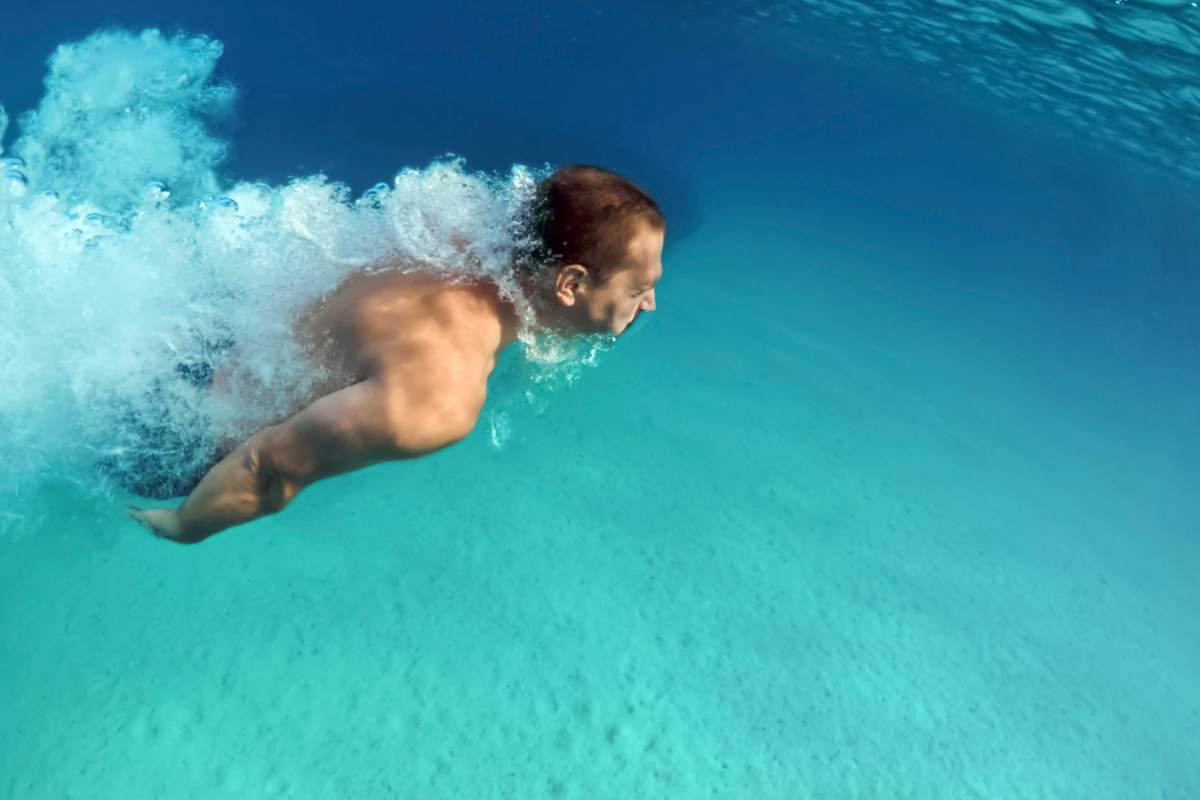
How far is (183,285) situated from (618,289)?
235 centimetres

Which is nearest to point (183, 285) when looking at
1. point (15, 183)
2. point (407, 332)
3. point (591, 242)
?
point (407, 332)

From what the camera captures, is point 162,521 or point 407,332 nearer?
point 407,332

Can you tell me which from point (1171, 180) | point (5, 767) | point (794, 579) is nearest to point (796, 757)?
point (794, 579)

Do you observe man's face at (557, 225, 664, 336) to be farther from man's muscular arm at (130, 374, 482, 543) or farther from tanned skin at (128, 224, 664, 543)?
man's muscular arm at (130, 374, 482, 543)

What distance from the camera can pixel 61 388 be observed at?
3.94 m

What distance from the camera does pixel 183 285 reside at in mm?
3924

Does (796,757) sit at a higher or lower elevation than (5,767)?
lower

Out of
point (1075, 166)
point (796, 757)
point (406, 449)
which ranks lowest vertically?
point (1075, 166)

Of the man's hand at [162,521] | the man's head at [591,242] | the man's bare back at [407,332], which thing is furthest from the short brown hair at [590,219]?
the man's hand at [162,521]

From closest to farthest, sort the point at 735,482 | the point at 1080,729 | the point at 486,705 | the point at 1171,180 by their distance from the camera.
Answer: the point at 486,705, the point at 1080,729, the point at 735,482, the point at 1171,180

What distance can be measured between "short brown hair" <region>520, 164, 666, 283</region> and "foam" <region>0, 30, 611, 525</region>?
157 mm

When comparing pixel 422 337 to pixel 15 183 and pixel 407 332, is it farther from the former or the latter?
pixel 15 183

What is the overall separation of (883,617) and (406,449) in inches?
200

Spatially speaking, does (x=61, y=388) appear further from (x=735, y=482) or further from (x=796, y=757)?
(x=735, y=482)
